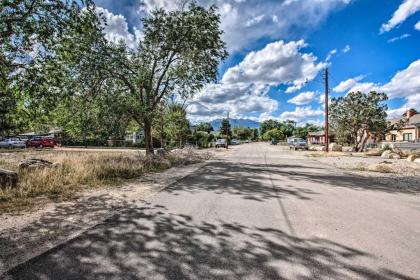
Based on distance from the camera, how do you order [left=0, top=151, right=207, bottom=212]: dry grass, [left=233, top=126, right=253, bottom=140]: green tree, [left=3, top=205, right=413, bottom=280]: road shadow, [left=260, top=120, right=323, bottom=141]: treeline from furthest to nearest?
[left=233, top=126, right=253, bottom=140]: green tree
[left=260, top=120, right=323, bottom=141]: treeline
[left=0, top=151, right=207, bottom=212]: dry grass
[left=3, top=205, right=413, bottom=280]: road shadow

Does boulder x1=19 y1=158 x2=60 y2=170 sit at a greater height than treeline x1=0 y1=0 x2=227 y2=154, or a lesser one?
lesser

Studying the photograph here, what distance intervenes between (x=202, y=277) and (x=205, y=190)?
548 centimetres

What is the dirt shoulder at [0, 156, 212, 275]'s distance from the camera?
3.79 metres

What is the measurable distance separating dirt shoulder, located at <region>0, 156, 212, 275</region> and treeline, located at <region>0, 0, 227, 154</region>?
14.7 ft

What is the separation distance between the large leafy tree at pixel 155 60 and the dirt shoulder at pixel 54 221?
849 cm

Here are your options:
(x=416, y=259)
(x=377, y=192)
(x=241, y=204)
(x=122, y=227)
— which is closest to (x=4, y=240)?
(x=122, y=227)

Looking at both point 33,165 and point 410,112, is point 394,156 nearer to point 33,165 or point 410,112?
point 33,165

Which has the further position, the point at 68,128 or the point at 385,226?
the point at 68,128

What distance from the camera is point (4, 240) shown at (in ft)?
13.5

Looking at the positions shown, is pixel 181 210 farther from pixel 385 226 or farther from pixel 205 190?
pixel 385 226

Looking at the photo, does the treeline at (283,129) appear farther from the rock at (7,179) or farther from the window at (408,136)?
the rock at (7,179)

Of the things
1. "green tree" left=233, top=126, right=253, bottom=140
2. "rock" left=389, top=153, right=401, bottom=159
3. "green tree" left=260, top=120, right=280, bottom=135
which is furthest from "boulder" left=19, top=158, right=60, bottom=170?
"green tree" left=260, top=120, right=280, bottom=135

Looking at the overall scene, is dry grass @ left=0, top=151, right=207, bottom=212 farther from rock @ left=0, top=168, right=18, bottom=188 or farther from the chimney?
the chimney

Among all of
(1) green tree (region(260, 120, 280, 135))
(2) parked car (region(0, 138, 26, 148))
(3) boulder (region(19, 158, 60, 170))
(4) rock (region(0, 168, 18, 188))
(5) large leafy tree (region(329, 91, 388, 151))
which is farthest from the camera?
(1) green tree (region(260, 120, 280, 135))
